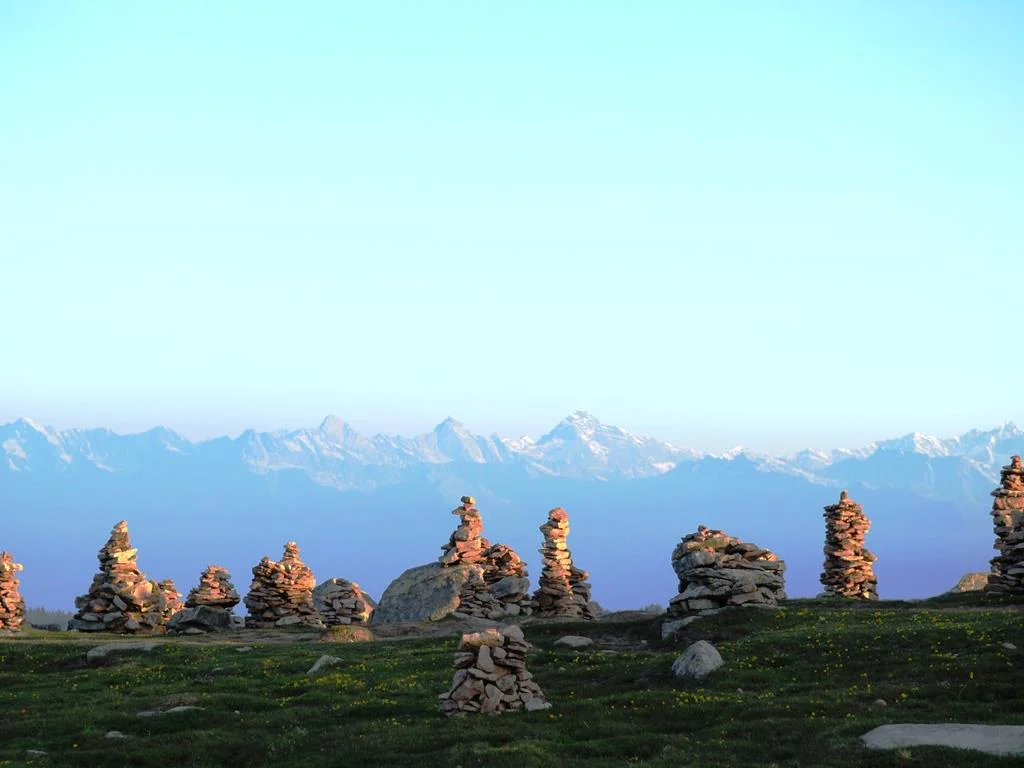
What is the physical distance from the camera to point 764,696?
Result: 36.2 m

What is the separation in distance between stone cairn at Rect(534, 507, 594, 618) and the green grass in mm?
19997

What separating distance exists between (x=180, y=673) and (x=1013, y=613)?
37819 mm

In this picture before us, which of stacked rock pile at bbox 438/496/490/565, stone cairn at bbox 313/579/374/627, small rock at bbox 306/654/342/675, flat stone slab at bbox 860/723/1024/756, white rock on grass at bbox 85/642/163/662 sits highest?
stacked rock pile at bbox 438/496/490/565

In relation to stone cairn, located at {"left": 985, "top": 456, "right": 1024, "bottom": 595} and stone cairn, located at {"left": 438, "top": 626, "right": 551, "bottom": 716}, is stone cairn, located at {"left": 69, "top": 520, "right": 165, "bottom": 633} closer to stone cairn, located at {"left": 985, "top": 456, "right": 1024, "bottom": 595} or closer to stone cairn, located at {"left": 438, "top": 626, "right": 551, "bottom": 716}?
stone cairn, located at {"left": 438, "top": 626, "right": 551, "bottom": 716}

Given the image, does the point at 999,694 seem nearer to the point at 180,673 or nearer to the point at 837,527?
the point at 180,673

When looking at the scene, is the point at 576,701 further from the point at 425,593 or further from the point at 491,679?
the point at 425,593

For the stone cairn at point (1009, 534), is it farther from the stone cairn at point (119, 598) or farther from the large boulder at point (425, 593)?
the stone cairn at point (119, 598)

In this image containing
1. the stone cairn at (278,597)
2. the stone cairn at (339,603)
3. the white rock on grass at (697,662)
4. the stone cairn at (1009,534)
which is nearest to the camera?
the white rock on grass at (697,662)

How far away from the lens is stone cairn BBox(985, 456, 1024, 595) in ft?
206

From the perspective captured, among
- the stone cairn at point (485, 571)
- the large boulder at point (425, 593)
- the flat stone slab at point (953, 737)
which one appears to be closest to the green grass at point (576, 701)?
the flat stone slab at point (953, 737)

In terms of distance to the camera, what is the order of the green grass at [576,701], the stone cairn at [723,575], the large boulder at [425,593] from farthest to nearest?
the large boulder at [425,593] → the stone cairn at [723,575] → the green grass at [576,701]

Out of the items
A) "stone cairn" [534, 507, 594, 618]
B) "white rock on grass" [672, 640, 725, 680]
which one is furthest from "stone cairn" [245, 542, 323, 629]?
"white rock on grass" [672, 640, 725, 680]

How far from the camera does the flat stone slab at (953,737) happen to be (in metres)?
27.5

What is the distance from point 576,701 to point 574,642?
1729cm
